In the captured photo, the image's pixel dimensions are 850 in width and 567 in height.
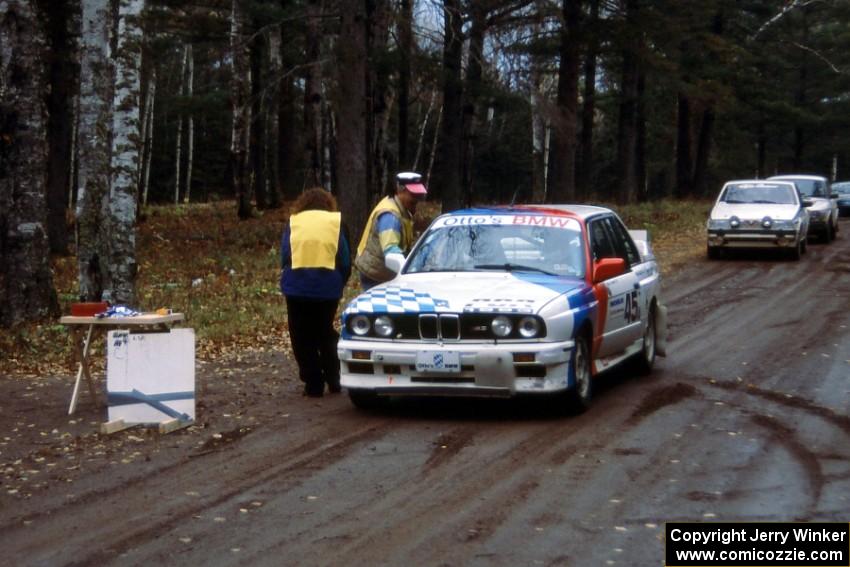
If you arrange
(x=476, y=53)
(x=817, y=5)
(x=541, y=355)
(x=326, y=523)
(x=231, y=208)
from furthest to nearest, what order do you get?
(x=817, y=5) → (x=231, y=208) → (x=476, y=53) → (x=541, y=355) → (x=326, y=523)

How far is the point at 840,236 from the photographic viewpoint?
34031 mm

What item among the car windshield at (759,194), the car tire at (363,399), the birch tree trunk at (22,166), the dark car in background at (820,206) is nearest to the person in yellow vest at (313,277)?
the car tire at (363,399)

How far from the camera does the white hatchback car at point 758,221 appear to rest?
25625 mm

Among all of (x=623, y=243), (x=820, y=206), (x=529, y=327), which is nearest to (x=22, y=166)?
(x=623, y=243)

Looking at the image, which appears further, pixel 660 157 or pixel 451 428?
pixel 660 157

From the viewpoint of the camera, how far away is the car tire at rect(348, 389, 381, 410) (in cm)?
1036

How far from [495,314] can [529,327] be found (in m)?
0.29

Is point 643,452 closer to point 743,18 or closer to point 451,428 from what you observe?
point 451,428

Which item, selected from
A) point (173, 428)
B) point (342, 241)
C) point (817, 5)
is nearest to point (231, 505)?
point (173, 428)

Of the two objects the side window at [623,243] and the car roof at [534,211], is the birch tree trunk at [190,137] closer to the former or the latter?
the side window at [623,243]

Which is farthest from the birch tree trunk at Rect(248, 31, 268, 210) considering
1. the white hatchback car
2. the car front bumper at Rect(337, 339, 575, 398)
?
the car front bumper at Rect(337, 339, 575, 398)

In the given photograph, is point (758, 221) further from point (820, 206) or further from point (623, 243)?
point (623, 243)

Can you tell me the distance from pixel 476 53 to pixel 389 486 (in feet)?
56.2

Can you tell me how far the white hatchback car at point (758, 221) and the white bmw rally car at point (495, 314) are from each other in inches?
576
